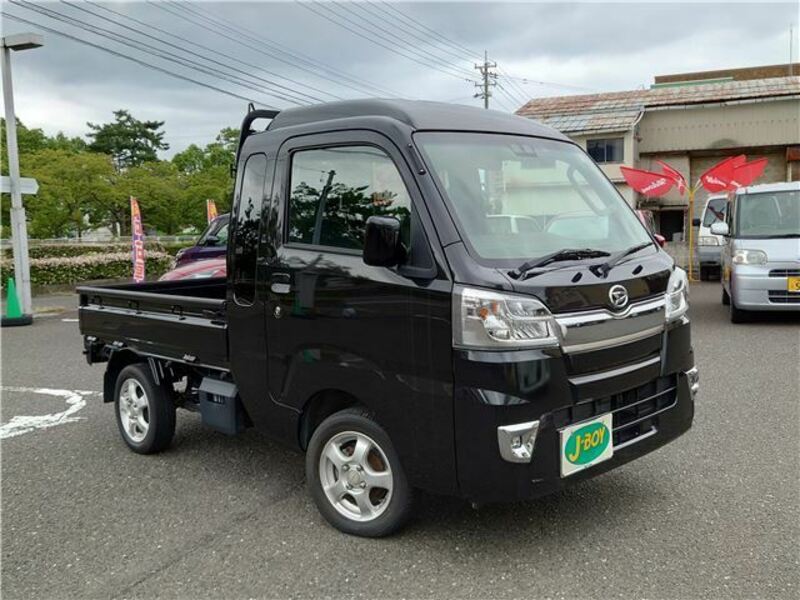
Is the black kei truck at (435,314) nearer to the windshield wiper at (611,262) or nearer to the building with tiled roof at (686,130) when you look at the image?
the windshield wiper at (611,262)

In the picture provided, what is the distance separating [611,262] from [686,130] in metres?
26.8

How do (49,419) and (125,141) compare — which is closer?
(49,419)

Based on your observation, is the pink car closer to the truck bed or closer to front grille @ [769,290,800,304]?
the truck bed

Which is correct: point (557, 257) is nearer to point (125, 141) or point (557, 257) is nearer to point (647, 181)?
point (647, 181)

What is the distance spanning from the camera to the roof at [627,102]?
25953mm

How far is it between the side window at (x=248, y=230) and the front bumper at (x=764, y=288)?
7667mm

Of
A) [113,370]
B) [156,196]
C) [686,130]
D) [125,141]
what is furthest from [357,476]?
[125,141]

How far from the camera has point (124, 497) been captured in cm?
393

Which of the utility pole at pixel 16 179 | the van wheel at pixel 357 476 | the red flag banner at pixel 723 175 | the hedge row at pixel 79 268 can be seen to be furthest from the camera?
the red flag banner at pixel 723 175

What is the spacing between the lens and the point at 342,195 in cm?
335

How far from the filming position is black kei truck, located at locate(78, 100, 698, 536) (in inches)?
108

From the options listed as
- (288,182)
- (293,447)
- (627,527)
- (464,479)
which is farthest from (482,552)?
(288,182)

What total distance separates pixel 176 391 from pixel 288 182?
76.6 inches

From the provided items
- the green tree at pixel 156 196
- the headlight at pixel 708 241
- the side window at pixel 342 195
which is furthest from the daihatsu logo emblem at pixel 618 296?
the green tree at pixel 156 196
